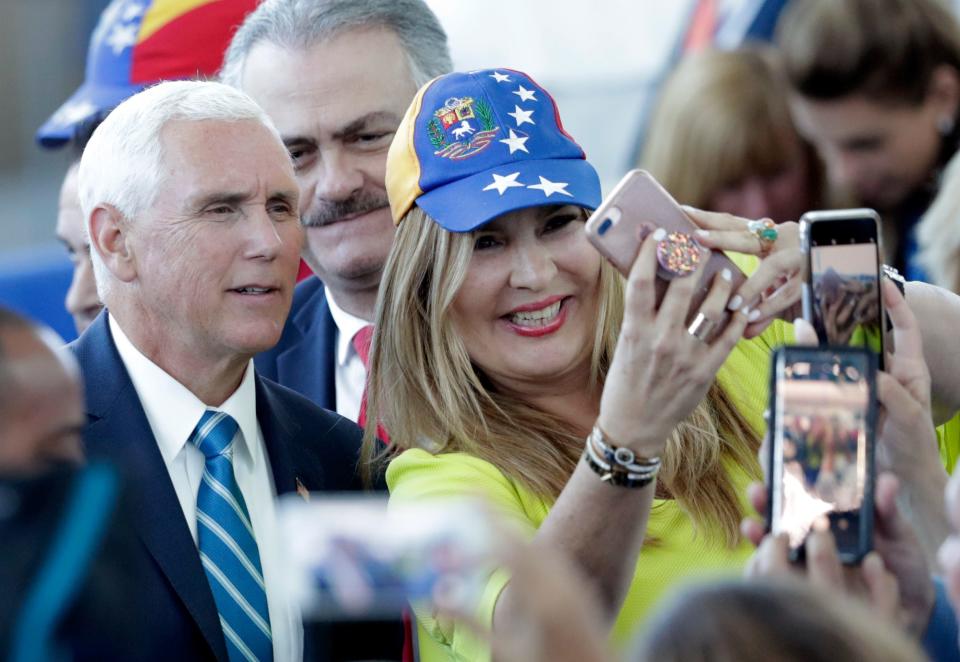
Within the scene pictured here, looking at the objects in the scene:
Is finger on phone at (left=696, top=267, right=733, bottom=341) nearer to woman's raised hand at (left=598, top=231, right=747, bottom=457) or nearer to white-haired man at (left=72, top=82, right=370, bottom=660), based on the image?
woman's raised hand at (left=598, top=231, right=747, bottom=457)

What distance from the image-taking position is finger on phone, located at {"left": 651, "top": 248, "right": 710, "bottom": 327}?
2531 mm

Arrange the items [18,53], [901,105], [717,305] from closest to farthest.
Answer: [717,305]
[901,105]
[18,53]

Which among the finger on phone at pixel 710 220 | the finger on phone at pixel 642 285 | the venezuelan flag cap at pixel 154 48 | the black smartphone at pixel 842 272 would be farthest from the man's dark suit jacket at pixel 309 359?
the black smartphone at pixel 842 272

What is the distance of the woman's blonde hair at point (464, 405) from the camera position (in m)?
2.99

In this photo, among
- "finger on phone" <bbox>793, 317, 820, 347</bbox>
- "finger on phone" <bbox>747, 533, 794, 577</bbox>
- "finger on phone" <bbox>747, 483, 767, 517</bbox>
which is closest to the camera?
"finger on phone" <bbox>747, 533, 794, 577</bbox>

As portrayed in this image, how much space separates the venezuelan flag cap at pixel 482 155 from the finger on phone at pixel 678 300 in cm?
49

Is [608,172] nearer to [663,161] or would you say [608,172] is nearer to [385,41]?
[663,161]

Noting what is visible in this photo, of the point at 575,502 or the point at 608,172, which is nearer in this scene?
the point at 575,502

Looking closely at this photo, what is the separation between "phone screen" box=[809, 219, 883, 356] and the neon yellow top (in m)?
0.54

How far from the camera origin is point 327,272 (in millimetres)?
3875

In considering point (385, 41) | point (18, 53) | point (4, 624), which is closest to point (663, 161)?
point (385, 41)

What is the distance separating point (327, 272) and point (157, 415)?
107cm

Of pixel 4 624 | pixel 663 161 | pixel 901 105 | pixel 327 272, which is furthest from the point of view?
pixel 663 161

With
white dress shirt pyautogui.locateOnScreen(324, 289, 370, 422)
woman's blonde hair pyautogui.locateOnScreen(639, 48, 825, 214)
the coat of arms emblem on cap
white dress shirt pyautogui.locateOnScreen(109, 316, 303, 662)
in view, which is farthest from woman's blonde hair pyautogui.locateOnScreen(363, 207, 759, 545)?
woman's blonde hair pyautogui.locateOnScreen(639, 48, 825, 214)
